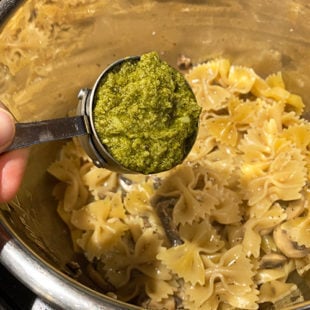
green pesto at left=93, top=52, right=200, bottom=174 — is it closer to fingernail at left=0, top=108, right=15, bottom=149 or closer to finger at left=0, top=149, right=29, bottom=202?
finger at left=0, top=149, right=29, bottom=202

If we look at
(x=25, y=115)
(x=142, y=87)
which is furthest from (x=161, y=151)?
(x=25, y=115)

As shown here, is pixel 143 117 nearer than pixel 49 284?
No

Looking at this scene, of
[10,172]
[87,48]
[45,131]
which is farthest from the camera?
[87,48]

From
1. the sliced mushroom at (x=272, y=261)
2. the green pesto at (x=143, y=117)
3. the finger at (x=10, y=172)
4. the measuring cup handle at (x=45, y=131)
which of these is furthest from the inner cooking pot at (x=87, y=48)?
the sliced mushroom at (x=272, y=261)

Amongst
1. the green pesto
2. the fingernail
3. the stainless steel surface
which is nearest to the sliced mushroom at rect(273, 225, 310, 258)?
the green pesto

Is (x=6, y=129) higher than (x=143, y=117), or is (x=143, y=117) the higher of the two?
(x=6, y=129)

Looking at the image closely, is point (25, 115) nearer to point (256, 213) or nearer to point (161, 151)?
point (161, 151)

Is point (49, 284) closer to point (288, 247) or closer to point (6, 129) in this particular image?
point (6, 129)

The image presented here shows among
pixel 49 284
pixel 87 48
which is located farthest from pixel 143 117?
pixel 87 48
